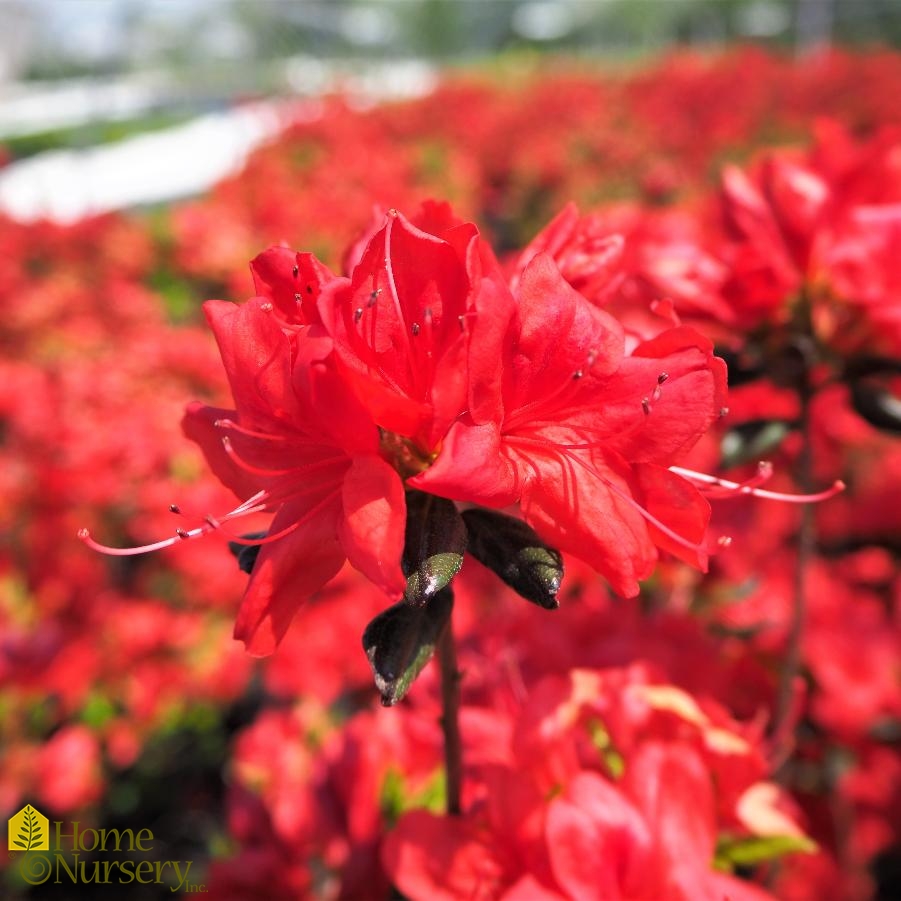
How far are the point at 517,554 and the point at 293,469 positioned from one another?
6.8 inches

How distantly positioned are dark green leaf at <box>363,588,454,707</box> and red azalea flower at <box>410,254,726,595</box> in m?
0.10

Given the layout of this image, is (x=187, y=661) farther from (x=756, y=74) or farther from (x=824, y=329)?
(x=756, y=74)

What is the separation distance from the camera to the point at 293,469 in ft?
1.94

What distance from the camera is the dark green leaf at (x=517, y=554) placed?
1.77 feet

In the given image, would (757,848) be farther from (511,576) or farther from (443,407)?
(443,407)

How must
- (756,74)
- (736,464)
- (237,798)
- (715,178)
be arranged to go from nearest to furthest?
(736,464) → (237,798) → (715,178) → (756,74)

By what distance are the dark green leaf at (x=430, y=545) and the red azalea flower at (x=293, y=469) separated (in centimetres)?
3

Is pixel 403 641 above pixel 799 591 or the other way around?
above

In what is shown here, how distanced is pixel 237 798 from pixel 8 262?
13.1ft

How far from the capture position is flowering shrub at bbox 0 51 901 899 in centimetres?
54

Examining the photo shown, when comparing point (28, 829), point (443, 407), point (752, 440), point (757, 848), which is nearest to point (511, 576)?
point (443, 407)

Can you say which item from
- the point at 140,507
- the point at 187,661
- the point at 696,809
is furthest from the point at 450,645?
the point at 140,507

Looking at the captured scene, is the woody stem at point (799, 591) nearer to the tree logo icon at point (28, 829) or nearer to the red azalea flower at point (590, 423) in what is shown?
the red azalea flower at point (590, 423)

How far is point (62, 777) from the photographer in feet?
5.65
